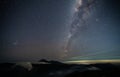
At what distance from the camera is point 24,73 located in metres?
71.4

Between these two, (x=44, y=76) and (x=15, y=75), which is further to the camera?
(x=44, y=76)

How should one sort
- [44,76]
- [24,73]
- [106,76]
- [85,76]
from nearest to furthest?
[106,76], [85,76], [24,73], [44,76]

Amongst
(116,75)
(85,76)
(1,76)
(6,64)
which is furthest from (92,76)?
(6,64)

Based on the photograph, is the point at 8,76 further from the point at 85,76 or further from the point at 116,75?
the point at 116,75

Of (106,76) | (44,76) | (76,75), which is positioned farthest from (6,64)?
(106,76)

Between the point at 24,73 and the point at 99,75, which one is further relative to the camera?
the point at 24,73

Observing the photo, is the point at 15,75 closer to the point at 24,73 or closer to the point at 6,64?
the point at 24,73

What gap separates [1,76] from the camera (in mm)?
67500

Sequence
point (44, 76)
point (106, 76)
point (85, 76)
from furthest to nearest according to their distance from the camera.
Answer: point (44, 76)
point (85, 76)
point (106, 76)

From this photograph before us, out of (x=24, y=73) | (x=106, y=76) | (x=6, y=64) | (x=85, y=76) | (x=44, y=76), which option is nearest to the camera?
(x=106, y=76)

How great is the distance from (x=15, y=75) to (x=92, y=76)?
989 inches

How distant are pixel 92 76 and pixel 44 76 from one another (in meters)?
24.0

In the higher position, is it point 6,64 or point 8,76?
point 6,64

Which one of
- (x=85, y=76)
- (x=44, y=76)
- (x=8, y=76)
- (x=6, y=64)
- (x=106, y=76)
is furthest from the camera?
(x=6, y=64)
